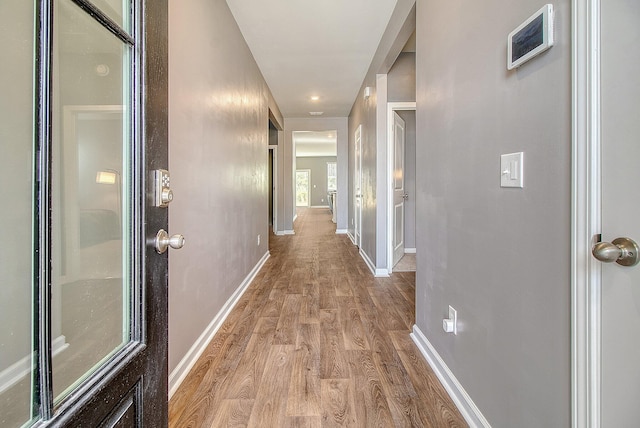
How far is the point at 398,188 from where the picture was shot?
4238 mm

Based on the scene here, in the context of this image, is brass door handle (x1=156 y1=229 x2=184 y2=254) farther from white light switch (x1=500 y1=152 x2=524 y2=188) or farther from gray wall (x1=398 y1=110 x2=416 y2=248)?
gray wall (x1=398 y1=110 x2=416 y2=248)

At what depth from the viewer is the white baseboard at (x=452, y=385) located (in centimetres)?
130

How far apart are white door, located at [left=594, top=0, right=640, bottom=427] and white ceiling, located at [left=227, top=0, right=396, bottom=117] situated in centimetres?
229

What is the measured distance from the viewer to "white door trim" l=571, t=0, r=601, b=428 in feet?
2.43

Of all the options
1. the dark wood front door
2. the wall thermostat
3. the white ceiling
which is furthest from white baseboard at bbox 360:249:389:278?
the dark wood front door

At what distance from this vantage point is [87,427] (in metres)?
0.58

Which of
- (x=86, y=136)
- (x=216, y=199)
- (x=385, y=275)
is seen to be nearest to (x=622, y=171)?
(x=86, y=136)

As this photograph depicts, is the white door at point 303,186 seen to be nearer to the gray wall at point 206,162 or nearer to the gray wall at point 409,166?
the gray wall at point 409,166

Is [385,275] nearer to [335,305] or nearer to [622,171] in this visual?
[335,305]

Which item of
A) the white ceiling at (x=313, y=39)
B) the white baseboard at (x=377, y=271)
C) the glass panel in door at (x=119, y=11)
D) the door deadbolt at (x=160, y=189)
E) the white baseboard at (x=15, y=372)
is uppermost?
the white ceiling at (x=313, y=39)

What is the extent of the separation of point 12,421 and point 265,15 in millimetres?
3024

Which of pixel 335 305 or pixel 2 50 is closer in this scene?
pixel 2 50

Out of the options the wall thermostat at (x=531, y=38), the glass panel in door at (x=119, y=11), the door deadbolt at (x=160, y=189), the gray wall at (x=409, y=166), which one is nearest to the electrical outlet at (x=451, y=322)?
the wall thermostat at (x=531, y=38)

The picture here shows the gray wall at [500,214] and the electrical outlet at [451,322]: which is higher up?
the gray wall at [500,214]
